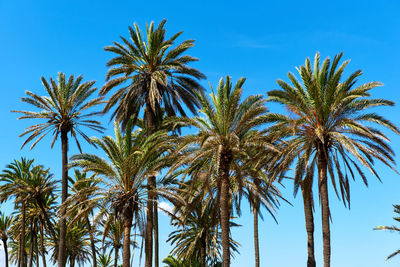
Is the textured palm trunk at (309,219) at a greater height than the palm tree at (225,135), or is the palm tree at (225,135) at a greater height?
the palm tree at (225,135)

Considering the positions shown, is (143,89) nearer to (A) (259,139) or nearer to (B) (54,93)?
(B) (54,93)

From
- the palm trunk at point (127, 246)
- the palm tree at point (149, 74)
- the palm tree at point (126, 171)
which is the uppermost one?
the palm tree at point (149, 74)

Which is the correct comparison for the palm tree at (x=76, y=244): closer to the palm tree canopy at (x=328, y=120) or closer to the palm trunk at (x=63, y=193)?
the palm trunk at (x=63, y=193)

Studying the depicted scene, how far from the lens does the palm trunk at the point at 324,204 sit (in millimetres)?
24297

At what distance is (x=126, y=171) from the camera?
99.0ft

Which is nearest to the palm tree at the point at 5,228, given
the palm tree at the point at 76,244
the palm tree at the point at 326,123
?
the palm tree at the point at 76,244

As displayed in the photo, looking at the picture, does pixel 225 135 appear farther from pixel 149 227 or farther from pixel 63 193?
pixel 63 193

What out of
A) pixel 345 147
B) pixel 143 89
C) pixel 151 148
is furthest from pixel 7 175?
pixel 345 147

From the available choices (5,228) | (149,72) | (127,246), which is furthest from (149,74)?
A: (5,228)

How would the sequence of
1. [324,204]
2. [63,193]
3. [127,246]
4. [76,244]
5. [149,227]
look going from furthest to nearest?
[76,244], [63,193], [149,227], [127,246], [324,204]

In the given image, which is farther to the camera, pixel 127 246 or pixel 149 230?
pixel 149 230

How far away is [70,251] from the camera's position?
55219 millimetres

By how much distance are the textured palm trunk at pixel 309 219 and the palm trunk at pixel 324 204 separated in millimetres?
2019

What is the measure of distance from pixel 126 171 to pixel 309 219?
12.1m
